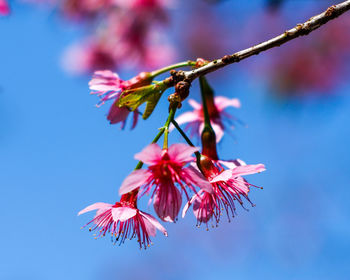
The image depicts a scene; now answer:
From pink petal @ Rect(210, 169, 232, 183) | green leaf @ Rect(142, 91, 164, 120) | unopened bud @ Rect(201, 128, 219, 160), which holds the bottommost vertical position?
pink petal @ Rect(210, 169, 232, 183)

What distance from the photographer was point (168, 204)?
1.17 m

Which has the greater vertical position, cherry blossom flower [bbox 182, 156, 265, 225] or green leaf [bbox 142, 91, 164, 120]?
green leaf [bbox 142, 91, 164, 120]

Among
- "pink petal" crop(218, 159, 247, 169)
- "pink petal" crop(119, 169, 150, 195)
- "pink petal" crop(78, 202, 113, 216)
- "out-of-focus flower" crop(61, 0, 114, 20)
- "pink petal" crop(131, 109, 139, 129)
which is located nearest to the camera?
"pink petal" crop(119, 169, 150, 195)

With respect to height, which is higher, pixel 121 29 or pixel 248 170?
pixel 121 29

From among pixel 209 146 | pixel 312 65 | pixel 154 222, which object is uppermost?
pixel 312 65

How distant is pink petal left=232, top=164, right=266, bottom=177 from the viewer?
4.07 ft

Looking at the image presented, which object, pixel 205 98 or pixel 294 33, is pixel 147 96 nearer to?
pixel 205 98

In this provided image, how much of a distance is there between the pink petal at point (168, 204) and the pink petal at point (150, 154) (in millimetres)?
93

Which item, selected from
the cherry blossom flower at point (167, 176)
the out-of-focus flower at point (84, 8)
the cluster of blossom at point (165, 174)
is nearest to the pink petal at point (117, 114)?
the cluster of blossom at point (165, 174)

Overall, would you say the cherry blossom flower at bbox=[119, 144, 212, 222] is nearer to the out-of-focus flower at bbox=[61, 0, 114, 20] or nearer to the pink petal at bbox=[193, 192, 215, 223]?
the pink petal at bbox=[193, 192, 215, 223]

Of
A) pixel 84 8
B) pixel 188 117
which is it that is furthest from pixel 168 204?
pixel 84 8

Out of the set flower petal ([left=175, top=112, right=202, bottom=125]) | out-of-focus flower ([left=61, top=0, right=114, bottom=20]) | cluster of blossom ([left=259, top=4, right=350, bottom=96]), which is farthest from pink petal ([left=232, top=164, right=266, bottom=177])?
cluster of blossom ([left=259, top=4, right=350, bottom=96])

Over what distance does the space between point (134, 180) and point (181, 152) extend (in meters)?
0.13

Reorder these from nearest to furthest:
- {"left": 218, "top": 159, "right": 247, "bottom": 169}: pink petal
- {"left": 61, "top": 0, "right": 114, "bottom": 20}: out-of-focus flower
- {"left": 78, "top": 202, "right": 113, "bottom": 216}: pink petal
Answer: {"left": 78, "top": 202, "right": 113, "bottom": 216}: pink petal, {"left": 218, "top": 159, "right": 247, "bottom": 169}: pink petal, {"left": 61, "top": 0, "right": 114, "bottom": 20}: out-of-focus flower
